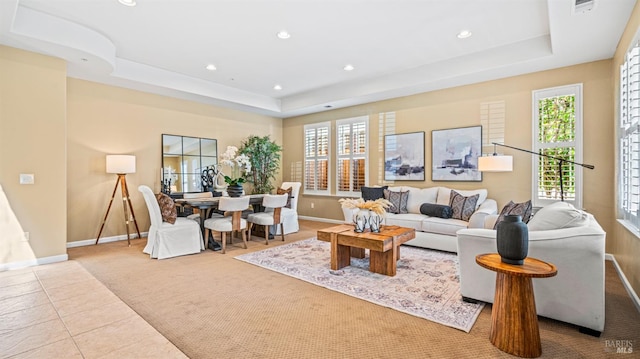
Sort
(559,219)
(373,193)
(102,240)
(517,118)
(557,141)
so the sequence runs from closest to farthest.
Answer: (559,219) < (557,141) < (517,118) < (102,240) < (373,193)

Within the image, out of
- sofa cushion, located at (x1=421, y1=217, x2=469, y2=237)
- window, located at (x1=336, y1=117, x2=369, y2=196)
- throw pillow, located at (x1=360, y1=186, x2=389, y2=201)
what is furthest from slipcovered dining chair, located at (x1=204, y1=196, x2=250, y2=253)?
window, located at (x1=336, y1=117, x2=369, y2=196)

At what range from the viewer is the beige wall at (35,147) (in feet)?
12.3

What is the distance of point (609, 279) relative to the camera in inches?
134

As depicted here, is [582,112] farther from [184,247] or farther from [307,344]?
[184,247]

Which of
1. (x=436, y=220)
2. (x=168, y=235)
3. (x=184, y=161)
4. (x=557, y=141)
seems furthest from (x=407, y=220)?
(x=184, y=161)

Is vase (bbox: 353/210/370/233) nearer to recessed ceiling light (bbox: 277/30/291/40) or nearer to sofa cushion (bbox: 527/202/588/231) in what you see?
sofa cushion (bbox: 527/202/588/231)

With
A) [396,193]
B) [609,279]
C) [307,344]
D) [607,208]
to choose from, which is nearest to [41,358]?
[307,344]

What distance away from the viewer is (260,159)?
287 inches

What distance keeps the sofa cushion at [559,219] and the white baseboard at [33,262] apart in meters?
5.67

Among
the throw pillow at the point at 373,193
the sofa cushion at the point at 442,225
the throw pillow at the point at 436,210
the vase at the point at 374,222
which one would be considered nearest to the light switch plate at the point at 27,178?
the vase at the point at 374,222

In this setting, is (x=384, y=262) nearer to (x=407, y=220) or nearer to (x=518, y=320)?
(x=407, y=220)

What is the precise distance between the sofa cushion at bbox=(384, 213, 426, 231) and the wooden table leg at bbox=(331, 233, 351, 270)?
1.43 m

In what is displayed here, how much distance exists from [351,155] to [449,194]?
98.8 inches

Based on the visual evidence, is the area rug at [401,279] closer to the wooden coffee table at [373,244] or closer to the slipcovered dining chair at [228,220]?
the wooden coffee table at [373,244]
